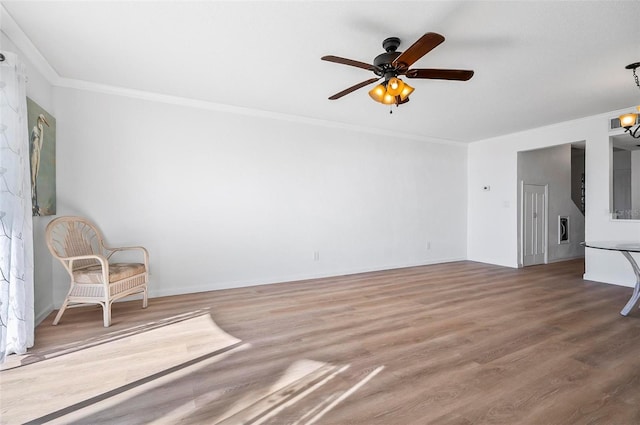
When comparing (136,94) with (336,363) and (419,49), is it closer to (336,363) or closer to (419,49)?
(419,49)

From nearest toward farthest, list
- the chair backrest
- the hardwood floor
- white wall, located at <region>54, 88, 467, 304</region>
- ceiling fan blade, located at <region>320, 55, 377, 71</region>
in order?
the hardwood floor < ceiling fan blade, located at <region>320, 55, 377, 71</region> < the chair backrest < white wall, located at <region>54, 88, 467, 304</region>

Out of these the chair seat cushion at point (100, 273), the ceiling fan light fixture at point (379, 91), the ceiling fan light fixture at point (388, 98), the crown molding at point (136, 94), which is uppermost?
the crown molding at point (136, 94)

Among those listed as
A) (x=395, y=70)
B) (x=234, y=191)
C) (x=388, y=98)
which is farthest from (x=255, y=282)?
(x=395, y=70)

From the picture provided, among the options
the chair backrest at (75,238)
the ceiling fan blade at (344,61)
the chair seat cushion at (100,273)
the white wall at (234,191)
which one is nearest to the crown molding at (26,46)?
Answer: the white wall at (234,191)

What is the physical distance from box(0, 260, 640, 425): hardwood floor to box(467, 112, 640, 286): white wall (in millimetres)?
1194

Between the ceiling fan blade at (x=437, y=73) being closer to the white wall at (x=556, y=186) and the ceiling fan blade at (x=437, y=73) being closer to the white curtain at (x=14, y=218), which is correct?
the white curtain at (x=14, y=218)

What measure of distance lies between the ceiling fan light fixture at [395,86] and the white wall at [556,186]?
4.76m

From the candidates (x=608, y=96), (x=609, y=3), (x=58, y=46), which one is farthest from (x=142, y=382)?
(x=608, y=96)

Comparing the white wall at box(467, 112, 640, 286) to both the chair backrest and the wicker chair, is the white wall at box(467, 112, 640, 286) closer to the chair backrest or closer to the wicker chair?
the wicker chair

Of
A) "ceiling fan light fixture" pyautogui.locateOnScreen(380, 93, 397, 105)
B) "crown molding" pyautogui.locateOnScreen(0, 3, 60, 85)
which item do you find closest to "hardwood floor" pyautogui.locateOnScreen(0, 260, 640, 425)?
"ceiling fan light fixture" pyautogui.locateOnScreen(380, 93, 397, 105)

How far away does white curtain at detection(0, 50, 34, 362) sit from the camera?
2232 mm

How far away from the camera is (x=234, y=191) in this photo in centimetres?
449

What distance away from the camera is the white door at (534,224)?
6148mm

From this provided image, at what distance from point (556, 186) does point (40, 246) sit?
9.20 metres
